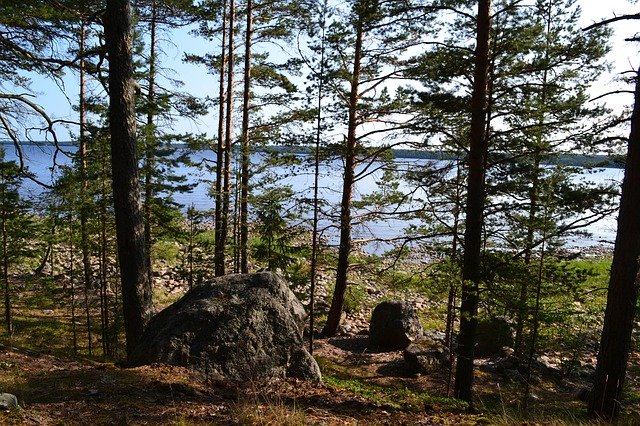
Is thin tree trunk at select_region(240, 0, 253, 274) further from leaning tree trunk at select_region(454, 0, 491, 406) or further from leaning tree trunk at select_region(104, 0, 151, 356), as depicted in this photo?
leaning tree trunk at select_region(454, 0, 491, 406)

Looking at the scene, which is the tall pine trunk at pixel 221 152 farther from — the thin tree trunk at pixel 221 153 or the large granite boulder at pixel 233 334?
the large granite boulder at pixel 233 334

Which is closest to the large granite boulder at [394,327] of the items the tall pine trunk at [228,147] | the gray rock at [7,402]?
the tall pine trunk at [228,147]

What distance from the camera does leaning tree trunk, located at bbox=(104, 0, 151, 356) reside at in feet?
21.2

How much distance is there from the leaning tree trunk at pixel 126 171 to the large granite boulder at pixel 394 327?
8.92 meters

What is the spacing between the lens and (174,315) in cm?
593

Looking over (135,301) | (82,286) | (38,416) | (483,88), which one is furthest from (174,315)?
(82,286)

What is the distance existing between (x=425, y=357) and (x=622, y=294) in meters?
6.78

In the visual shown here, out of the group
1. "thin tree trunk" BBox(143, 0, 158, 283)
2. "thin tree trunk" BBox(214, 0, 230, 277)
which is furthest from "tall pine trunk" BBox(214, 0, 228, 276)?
"thin tree trunk" BBox(143, 0, 158, 283)

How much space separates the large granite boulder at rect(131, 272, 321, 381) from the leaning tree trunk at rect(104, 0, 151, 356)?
A: 0.87 m

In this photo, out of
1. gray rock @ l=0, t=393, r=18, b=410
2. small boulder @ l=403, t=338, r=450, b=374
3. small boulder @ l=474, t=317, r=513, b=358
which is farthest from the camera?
small boulder @ l=474, t=317, r=513, b=358

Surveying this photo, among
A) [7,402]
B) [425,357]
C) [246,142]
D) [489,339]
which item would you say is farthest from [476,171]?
[489,339]

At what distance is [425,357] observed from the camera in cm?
1234

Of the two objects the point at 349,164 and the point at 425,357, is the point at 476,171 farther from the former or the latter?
the point at 425,357

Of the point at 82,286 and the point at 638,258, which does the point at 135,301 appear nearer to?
the point at 638,258
